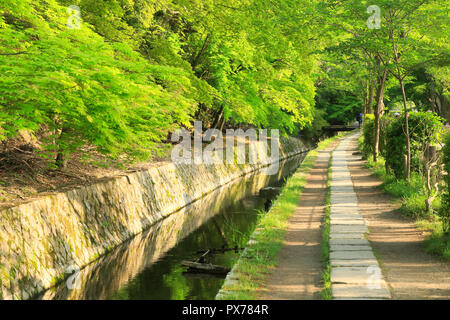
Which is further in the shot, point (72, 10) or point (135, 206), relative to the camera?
point (135, 206)

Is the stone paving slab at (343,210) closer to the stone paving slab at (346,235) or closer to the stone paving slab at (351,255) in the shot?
the stone paving slab at (346,235)

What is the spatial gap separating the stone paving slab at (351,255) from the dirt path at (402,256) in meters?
0.22

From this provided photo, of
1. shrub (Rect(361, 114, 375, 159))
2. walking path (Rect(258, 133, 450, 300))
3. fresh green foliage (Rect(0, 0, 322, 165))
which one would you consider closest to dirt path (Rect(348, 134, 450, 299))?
walking path (Rect(258, 133, 450, 300))

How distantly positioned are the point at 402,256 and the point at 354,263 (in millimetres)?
1352

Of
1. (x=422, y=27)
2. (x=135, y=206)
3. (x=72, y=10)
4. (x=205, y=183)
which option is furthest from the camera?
(x=205, y=183)

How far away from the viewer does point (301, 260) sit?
10102mm

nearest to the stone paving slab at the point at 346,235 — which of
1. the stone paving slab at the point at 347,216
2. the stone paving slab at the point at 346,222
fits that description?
the stone paving slab at the point at 346,222

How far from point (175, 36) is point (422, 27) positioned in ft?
33.9

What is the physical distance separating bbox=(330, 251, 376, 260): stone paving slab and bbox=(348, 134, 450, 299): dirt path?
8.5 inches

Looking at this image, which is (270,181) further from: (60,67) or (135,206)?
(60,67)

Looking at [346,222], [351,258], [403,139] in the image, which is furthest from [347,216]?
[403,139]

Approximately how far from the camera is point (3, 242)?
9336 millimetres

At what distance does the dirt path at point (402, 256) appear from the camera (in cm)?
785
